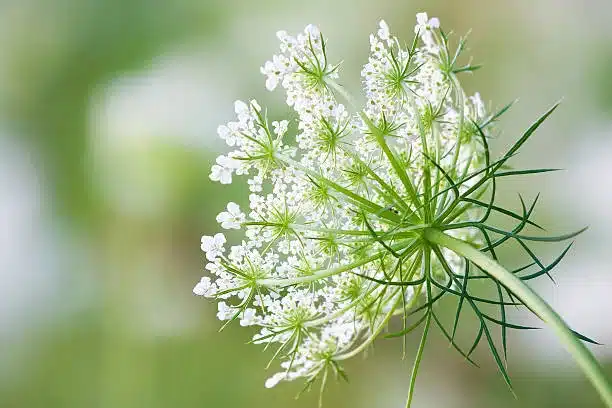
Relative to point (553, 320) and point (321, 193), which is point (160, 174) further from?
point (553, 320)

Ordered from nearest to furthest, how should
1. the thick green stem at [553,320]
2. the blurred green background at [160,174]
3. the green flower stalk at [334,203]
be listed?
the thick green stem at [553,320]
the green flower stalk at [334,203]
the blurred green background at [160,174]

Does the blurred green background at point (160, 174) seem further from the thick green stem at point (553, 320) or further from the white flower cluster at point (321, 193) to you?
the thick green stem at point (553, 320)

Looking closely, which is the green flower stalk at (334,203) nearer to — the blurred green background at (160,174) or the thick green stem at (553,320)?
the thick green stem at (553,320)

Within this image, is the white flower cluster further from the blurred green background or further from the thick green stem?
the blurred green background

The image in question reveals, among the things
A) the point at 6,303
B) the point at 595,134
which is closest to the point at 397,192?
the point at 595,134

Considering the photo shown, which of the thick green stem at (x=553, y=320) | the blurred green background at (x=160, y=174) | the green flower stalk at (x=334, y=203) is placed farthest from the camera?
the blurred green background at (x=160, y=174)

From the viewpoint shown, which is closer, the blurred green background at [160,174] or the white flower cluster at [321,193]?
the white flower cluster at [321,193]

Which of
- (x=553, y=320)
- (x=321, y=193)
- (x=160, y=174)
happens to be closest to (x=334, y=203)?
(x=321, y=193)

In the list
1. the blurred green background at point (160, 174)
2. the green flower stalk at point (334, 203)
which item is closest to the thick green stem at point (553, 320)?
the green flower stalk at point (334, 203)
